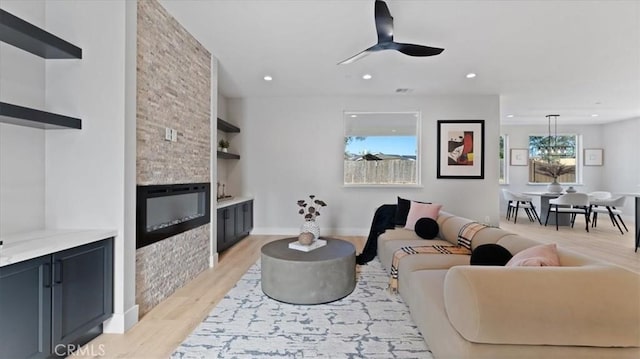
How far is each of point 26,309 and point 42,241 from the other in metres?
0.42

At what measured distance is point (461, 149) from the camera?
580cm

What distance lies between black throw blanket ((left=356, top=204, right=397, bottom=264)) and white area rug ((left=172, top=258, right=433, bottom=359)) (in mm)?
1041

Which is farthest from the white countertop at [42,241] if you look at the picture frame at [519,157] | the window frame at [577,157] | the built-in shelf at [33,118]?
the window frame at [577,157]

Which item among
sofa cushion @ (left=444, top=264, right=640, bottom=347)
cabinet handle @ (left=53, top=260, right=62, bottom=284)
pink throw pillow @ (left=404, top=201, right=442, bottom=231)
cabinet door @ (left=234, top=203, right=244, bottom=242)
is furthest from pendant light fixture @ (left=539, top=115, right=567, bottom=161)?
cabinet handle @ (left=53, top=260, right=62, bottom=284)

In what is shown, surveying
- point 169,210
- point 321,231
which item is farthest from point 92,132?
point 321,231

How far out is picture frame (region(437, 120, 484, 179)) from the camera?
5770 millimetres

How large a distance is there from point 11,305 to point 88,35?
194 cm

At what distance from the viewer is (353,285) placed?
3.03 meters

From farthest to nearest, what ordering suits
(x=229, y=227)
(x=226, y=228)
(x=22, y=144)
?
(x=229, y=227) < (x=226, y=228) < (x=22, y=144)

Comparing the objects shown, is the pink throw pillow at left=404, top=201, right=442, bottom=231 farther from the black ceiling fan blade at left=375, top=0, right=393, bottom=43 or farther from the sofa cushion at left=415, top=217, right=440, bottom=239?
the black ceiling fan blade at left=375, top=0, right=393, bottom=43

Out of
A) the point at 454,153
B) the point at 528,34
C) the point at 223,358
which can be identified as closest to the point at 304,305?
the point at 223,358

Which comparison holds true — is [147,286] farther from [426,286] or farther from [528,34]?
[528,34]

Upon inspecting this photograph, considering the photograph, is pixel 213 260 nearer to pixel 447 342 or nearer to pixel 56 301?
pixel 56 301

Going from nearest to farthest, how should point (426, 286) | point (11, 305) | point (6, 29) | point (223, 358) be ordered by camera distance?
point (11, 305) → point (6, 29) → point (223, 358) → point (426, 286)
